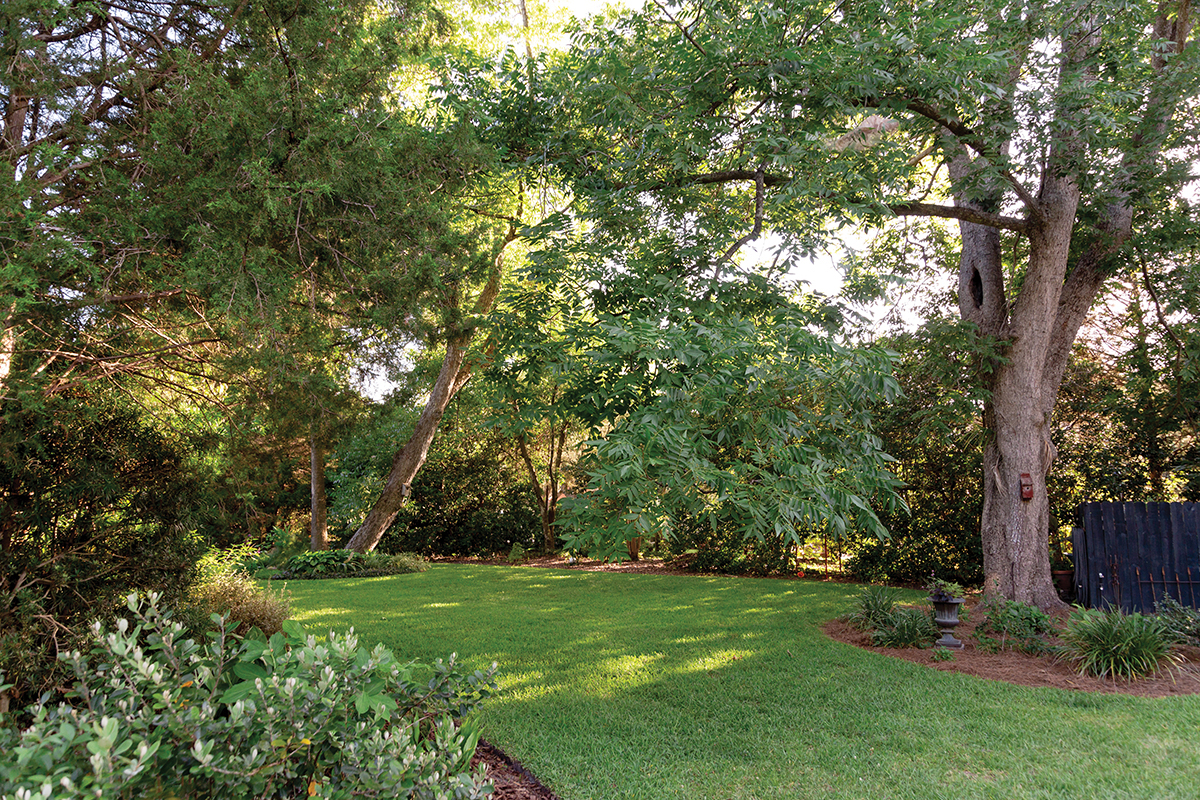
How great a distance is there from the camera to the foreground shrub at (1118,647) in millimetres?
5625

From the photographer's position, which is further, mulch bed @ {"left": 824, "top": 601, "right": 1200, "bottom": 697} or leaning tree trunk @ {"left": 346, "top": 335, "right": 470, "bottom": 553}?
leaning tree trunk @ {"left": 346, "top": 335, "right": 470, "bottom": 553}

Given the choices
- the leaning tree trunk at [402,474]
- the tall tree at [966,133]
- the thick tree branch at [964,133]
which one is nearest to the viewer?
the tall tree at [966,133]

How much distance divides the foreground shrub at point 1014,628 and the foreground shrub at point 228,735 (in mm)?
6243

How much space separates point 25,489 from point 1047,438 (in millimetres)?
9979

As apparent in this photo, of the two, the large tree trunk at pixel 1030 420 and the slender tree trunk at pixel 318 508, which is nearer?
the large tree trunk at pixel 1030 420

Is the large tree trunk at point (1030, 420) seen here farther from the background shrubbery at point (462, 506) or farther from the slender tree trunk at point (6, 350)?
the background shrubbery at point (462, 506)

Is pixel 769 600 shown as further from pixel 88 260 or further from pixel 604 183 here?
pixel 88 260

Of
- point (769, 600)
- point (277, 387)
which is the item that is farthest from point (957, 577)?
point (277, 387)

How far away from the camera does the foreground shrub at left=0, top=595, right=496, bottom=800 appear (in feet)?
5.76

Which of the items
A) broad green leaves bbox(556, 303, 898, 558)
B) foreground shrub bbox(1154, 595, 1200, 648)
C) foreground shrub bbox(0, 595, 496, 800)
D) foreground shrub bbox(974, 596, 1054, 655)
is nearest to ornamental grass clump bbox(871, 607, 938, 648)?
foreground shrub bbox(974, 596, 1054, 655)

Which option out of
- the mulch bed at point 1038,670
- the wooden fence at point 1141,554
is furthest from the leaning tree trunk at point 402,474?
the wooden fence at point 1141,554

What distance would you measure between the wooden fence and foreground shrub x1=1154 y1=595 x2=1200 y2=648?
0.30 m

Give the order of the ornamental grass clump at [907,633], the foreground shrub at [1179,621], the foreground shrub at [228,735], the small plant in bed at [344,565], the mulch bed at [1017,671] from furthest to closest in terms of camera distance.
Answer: the small plant in bed at [344,565] < the ornamental grass clump at [907,633] < the foreground shrub at [1179,621] < the mulch bed at [1017,671] < the foreground shrub at [228,735]

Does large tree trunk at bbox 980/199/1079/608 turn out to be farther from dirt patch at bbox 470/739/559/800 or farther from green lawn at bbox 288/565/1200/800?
dirt patch at bbox 470/739/559/800
